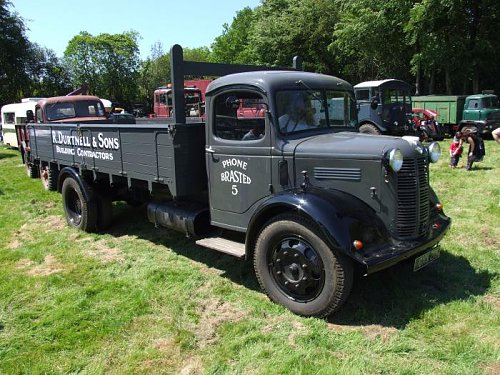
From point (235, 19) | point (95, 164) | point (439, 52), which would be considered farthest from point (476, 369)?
point (235, 19)

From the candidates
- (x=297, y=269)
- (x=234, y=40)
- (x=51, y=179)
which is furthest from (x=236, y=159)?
(x=234, y=40)

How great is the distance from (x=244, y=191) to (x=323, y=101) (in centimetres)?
125

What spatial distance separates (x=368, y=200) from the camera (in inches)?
156

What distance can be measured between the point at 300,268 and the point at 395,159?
48.6 inches

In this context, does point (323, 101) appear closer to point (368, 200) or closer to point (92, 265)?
point (368, 200)

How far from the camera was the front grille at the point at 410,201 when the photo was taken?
3.90 metres

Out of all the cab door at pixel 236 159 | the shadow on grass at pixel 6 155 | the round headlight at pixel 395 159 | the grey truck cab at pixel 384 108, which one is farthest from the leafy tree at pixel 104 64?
the round headlight at pixel 395 159

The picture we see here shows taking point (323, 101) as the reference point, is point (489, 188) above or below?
below

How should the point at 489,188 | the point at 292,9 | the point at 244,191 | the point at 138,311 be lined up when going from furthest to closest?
the point at 292,9
the point at 489,188
the point at 244,191
the point at 138,311

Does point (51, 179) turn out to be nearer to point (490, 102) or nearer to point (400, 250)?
point (400, 250)

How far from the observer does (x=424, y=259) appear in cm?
407

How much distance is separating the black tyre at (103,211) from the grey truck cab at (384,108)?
10442 millimetres

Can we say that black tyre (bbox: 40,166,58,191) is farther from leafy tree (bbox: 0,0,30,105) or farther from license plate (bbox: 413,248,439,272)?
leafy tree (bbox: 0,0,30,105)

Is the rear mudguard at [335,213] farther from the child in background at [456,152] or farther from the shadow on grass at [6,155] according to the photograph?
the shadow on grass at [6,155]
